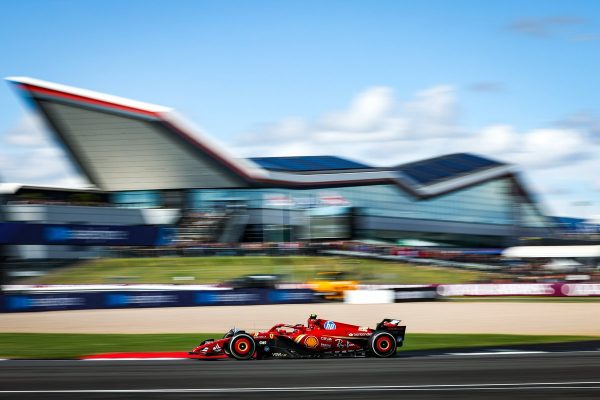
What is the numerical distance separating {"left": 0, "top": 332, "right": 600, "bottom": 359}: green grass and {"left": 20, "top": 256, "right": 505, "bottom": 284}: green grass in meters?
28.7

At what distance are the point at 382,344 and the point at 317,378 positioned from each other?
13.8 ft

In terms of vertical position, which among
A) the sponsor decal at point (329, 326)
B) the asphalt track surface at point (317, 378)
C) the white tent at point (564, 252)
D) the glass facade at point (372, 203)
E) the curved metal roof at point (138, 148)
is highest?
the curved metal roof at point (138, 148)

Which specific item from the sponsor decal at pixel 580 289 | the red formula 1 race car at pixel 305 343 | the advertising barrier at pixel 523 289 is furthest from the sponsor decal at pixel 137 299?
the sponsor decal at pixel 580 289

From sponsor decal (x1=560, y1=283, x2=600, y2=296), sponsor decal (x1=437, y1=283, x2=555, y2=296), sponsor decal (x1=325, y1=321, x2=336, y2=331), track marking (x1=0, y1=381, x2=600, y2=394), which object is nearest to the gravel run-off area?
sponsor decal (x1=560, y1=283, x2=600, y2=296)

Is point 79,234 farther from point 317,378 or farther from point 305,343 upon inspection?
point 317,378

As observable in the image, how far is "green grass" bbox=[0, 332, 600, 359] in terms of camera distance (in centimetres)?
2014

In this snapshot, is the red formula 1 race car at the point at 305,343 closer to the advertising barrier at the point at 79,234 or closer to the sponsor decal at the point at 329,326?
the sponsor decal at the point at 329,326

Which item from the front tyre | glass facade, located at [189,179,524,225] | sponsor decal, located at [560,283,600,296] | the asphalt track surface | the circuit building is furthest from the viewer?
glass facade, located at [189,179,524,225]

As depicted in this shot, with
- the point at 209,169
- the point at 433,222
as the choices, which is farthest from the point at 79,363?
the point at 433,222

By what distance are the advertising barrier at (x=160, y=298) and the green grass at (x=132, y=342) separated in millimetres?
12458

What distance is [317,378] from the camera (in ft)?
43.0

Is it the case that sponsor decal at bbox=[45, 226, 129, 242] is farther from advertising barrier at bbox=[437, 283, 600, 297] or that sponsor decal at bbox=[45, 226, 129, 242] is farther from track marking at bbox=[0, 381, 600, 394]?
track marking at bbox=[0, 381, 600, 394]

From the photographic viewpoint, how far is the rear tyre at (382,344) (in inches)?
666

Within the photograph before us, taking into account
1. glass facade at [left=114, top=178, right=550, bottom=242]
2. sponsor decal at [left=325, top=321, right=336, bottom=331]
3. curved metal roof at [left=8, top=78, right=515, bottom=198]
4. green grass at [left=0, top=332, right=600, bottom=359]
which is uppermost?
curved metal roof at [left=8, top=78, right=515, bottom=198]
